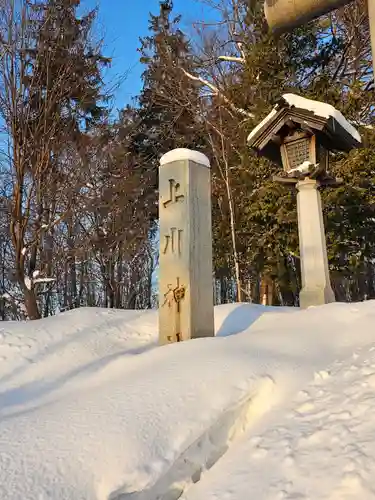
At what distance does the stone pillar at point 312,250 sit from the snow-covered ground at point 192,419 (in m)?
2.48

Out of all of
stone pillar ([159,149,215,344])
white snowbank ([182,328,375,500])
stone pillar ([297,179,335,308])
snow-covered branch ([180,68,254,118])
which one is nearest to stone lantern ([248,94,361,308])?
stone pillar ([297,179,335,308])

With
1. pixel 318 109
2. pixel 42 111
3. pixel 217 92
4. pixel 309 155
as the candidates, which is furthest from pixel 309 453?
pixel 217 92

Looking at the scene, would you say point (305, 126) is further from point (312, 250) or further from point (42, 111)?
point (42, 111)

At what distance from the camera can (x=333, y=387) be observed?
279 cm

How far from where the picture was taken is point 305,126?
23.7 feet

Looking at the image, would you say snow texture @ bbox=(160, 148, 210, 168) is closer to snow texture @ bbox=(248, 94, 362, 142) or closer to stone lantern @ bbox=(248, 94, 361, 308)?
stone lantern @ bbox=(248, 94, 361, 308)

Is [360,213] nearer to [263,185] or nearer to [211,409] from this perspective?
[263,185]

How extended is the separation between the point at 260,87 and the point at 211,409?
11.7m

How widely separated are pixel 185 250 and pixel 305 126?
12.6 feet

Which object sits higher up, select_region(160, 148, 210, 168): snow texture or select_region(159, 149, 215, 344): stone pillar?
select_region(160, 148, 210, 168): snow texture

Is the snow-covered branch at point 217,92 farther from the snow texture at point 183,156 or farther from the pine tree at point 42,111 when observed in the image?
the snow texture at point 183,156

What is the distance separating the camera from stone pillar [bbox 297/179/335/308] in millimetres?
6723

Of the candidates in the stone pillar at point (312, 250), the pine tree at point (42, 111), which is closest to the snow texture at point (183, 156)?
the stone pillar at point (312, 250)

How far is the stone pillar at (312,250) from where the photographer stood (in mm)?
6723
